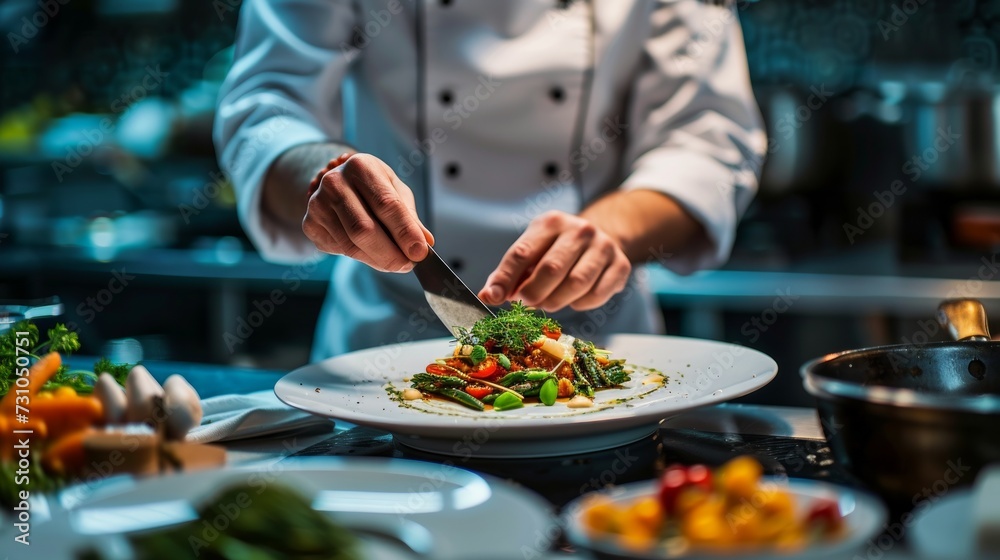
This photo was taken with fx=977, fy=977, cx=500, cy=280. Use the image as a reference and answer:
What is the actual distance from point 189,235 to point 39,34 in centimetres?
141

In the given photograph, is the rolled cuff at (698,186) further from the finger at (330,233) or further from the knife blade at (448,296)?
the finger at (330,233)

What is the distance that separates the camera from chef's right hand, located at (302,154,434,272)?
1.31m

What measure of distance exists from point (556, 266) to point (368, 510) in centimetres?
70

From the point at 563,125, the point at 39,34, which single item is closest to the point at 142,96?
the point at 39,34

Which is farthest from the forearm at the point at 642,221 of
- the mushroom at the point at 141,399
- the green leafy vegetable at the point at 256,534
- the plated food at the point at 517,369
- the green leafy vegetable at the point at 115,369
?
the green leafy vegetable at the point at 256,534

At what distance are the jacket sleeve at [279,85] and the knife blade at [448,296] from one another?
471 millimetres

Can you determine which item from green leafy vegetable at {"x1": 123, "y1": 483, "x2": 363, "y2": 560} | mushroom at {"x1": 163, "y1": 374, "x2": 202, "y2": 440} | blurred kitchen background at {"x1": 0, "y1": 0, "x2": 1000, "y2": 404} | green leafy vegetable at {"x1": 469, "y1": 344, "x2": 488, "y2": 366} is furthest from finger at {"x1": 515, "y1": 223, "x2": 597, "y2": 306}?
blurred kitchen background at {"x1": 0, "y1": 0, "x2": 1000, "y2": 404}

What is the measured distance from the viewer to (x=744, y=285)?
3.11m

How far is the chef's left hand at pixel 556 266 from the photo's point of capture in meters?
1.41

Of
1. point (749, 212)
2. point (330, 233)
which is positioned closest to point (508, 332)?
point (330, 233)

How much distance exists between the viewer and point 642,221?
169 cm

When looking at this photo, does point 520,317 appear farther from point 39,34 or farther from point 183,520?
point 39,34

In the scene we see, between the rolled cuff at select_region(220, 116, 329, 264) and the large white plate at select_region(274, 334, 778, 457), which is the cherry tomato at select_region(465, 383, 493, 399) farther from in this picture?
the rolled cuff at select_region(220, 116, 329, 264)

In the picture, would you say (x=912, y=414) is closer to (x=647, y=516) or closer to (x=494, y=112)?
(x=647, y=516)
